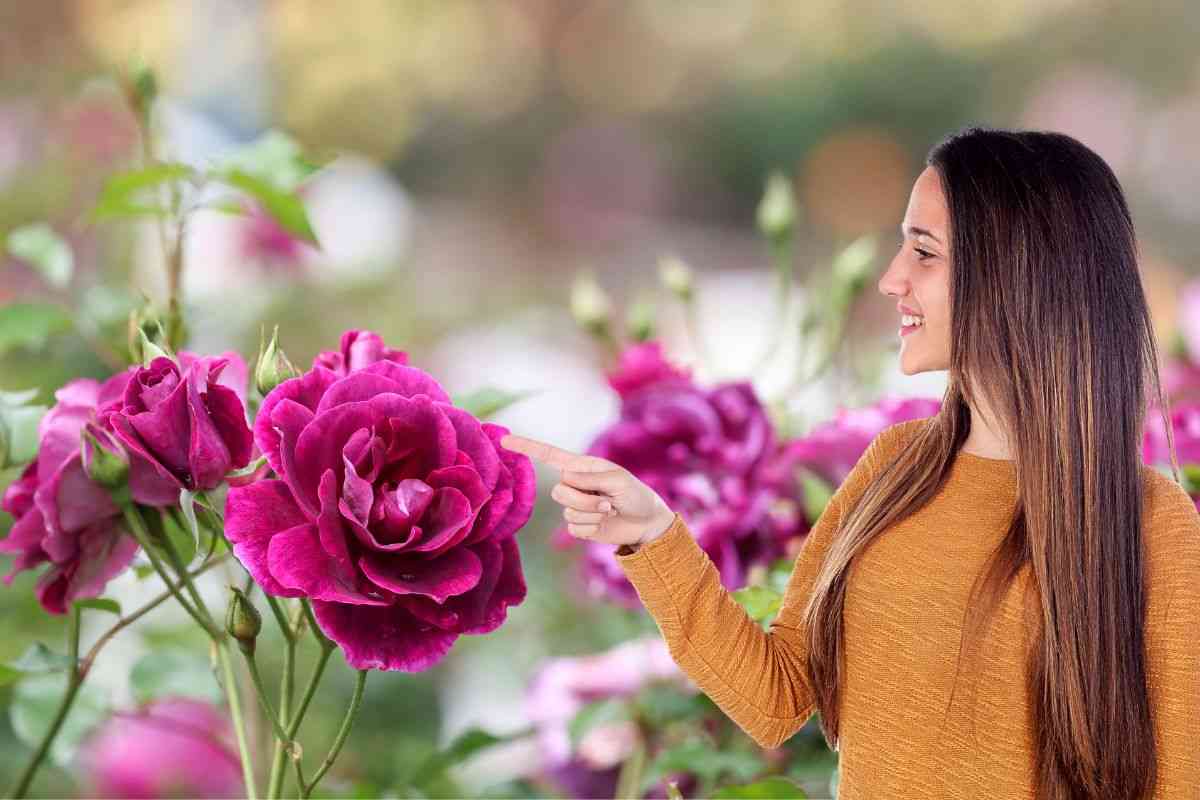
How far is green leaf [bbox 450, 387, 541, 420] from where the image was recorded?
1.12 feet

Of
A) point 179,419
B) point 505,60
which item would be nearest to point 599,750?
point 179,419

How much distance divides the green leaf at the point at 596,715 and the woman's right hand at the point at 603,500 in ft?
0.42

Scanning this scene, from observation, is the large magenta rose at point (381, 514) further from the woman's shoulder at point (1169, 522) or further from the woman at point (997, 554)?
the woman's shoulder at point (1169, 522)

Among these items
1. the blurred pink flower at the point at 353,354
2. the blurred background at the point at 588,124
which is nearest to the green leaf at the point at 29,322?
the blurred pink flower at the point at 353,354

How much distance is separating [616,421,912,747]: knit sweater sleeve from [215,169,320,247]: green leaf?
12 cm

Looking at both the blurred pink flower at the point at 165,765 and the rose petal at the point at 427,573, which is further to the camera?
the blurred pink flower at the point at 165,765

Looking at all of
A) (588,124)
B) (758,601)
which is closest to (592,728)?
(758,601)

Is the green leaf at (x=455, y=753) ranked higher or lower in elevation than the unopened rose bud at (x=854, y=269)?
lower

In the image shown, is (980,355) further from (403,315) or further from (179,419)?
(403,315)

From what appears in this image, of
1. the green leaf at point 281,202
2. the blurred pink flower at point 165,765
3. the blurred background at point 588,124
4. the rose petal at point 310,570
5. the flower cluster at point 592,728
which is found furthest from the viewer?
the blurred background at point 588,124

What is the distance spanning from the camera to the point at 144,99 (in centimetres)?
39

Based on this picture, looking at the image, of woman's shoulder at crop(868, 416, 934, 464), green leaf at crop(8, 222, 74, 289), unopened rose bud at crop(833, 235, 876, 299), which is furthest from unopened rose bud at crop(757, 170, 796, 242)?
green leaf at crop(8, 222, 74, 289)

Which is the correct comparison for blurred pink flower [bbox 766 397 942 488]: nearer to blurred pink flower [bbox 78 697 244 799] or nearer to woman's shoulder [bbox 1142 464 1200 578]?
woman's shoulder [bbox 1142 464 1200 578]

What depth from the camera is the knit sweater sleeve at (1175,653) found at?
0.30 m
